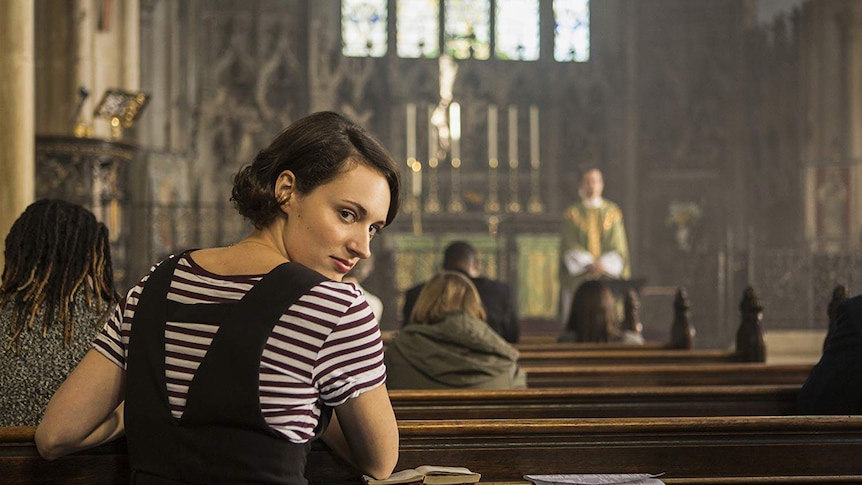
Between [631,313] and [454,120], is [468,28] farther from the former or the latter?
[631,313]

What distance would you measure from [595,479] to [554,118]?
12494 millimetres

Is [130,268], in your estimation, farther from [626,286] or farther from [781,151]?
[781,151]

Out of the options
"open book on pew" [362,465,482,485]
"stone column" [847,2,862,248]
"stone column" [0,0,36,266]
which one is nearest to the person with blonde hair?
"open book on pew" [362,465,482,485]

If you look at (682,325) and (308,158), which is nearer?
(308,158)

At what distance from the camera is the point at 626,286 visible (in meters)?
9.77

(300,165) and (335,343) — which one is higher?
(300,165)

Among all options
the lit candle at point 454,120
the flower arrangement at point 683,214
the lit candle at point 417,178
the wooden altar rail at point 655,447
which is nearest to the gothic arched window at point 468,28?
the lit candle at point 454,120

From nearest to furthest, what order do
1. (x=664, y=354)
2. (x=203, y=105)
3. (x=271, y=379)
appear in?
1. (x=271, y=379)
2. (x=664, y=354)
3. (x=203, y=105)

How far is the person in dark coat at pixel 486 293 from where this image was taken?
661 centimetres

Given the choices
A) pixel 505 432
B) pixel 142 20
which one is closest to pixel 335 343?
pixel 505 432

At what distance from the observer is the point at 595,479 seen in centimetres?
234

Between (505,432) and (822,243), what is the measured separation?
38.6ft

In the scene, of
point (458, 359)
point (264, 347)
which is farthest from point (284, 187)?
point (458, 359)

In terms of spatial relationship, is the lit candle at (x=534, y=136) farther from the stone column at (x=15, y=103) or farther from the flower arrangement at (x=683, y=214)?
the stone column at (x=15, y=103)
